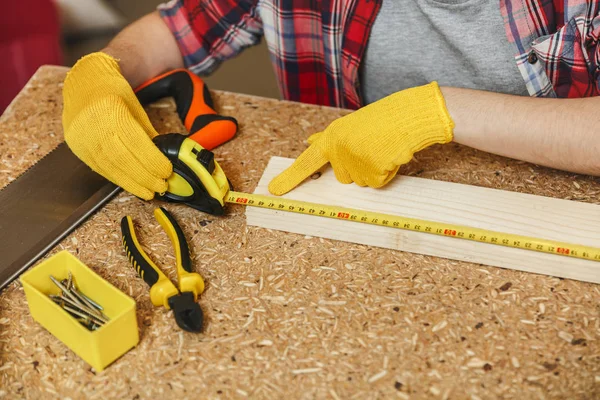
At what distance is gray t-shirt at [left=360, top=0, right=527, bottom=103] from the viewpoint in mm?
1792

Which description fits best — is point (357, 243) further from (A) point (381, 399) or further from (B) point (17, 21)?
(B) point (17, 21)

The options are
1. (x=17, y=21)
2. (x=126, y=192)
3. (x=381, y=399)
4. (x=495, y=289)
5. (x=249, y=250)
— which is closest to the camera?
(x=381, y=399)

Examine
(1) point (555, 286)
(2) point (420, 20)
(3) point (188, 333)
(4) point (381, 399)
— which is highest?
(2) point (420, 20)

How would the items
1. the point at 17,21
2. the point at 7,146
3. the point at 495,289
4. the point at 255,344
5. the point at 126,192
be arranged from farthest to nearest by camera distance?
the point at 17,21
the point at 7,146
the point at 126,192
the point at 495,289
the point at 255,344

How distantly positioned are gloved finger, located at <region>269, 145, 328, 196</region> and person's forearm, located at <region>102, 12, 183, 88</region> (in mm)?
705

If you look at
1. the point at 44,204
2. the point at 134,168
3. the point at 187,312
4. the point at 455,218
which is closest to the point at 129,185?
the point at 134,168

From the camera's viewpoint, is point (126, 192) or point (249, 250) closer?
point (249, 250)

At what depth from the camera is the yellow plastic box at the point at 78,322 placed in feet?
3.90

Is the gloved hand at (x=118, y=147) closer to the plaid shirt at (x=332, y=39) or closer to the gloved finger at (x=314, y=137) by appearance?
the gloved finger at (x=314, y=137)

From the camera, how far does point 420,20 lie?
6.20 ft

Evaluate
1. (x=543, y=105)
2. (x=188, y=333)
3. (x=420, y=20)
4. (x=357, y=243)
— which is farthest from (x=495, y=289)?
(x=420, y=20)

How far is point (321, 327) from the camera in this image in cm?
131

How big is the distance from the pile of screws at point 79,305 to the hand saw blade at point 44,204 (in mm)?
184

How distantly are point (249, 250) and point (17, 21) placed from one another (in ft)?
7.18
